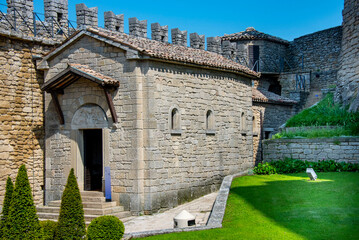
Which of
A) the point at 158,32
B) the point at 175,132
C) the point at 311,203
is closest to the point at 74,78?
the point at 175,132

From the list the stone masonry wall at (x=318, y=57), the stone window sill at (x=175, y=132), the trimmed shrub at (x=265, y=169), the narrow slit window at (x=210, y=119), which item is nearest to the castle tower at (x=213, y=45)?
the narrow slit window at (x=210, y=119)

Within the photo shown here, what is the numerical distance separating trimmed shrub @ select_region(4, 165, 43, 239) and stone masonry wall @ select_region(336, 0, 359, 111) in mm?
15343

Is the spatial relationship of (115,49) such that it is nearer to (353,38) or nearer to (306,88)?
(353,38)

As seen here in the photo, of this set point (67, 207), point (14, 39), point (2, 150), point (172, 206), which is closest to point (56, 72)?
point (14, 39)

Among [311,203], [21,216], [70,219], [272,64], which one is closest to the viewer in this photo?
[21,216]

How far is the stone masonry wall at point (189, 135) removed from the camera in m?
16.9

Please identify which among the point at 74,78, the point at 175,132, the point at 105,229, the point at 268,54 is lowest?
the point at 105,229

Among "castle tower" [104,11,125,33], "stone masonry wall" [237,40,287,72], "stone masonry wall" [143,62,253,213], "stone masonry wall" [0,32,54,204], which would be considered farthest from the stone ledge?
"stone masonry wall" [237,40,287,72]

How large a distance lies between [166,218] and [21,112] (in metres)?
6.51

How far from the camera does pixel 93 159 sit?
18438 millimetres

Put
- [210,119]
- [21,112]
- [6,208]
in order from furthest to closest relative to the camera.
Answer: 1. [210,119]
2. [21,112]
3. [6,208]

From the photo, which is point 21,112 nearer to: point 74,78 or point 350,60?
point 74,78

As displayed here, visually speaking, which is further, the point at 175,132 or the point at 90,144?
the point at 90,144

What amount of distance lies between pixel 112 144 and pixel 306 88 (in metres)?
20.2
